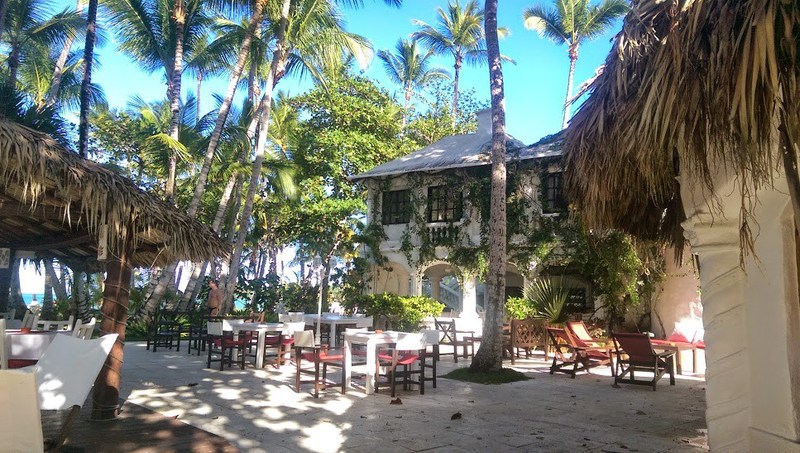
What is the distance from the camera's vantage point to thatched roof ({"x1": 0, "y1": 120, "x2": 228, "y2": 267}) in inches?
179

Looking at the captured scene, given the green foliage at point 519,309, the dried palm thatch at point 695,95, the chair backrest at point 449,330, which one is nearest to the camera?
the dried palm thatch at point 695,95

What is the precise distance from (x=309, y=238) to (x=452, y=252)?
6536 millimetres

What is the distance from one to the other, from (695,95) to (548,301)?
11.7 metres

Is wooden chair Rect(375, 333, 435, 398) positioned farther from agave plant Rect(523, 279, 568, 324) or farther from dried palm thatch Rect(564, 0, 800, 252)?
agave plant Rect(523, 279, 568, 324)

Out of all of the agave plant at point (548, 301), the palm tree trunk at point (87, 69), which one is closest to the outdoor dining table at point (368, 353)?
the agave plant at point (548, 301)

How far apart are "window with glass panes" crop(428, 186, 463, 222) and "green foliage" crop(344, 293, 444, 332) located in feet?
9.55

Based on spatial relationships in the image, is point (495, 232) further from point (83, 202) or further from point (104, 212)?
point (83, 202)

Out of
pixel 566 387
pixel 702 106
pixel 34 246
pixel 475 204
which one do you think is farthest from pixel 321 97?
pixel 702 106

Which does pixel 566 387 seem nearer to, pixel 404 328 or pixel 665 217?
pixel 665 217

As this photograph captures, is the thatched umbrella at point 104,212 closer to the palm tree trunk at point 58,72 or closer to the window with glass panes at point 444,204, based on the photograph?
the window with glass panes at point 444,204

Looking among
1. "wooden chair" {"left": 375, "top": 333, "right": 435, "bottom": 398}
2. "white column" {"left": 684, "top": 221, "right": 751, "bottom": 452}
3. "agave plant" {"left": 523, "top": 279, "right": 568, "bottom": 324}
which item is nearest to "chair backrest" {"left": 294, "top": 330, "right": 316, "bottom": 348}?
"wooden chair" {"left": 375, "top": 333, "right": 435, "bottom": 398}

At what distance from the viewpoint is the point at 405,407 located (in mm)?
6285

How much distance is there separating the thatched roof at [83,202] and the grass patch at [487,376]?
4.32 m

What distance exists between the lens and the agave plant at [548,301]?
13894 millimetres
